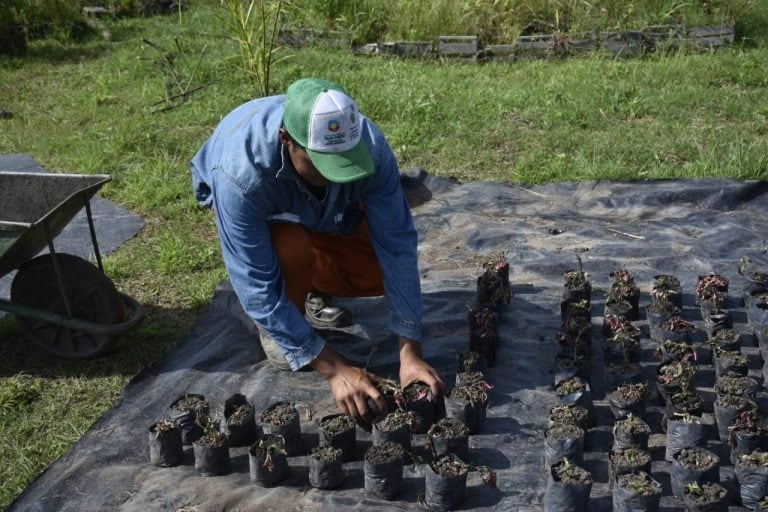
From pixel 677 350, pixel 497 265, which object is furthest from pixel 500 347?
pixel 677 350

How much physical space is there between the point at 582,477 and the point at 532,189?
2870 mm

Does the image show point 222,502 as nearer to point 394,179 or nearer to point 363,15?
point 394,179

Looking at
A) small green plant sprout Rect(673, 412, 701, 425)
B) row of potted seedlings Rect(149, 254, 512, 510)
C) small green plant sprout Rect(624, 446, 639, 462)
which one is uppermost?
small green plant sprout Rect(673, 412, 701, 425)

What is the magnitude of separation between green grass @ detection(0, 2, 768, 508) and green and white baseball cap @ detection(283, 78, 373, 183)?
1.66 m

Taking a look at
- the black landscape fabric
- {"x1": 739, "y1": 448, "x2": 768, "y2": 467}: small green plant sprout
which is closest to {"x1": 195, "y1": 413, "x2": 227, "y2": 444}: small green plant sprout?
the black landscape fabric

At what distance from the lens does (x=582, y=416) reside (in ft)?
10.7

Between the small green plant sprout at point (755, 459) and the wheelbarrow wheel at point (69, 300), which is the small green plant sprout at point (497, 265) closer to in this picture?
the small green plant sprout at point (755, 459)

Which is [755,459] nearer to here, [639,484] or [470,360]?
Answer: [639,484]

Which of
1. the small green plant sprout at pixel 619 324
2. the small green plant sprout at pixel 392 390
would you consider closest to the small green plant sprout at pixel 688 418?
the small green plant sprout at pixel 619 324

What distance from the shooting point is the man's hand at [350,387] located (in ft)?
10.9

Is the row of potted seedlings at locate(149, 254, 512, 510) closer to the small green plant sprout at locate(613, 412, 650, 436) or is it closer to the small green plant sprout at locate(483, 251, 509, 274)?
the small green plant sprout at locate(613, 412, 650, 436)

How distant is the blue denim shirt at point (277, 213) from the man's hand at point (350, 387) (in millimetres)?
61

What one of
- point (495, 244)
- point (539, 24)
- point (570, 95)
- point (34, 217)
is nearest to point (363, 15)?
point (539, 24)

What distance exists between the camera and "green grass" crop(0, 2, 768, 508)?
4.25 m
